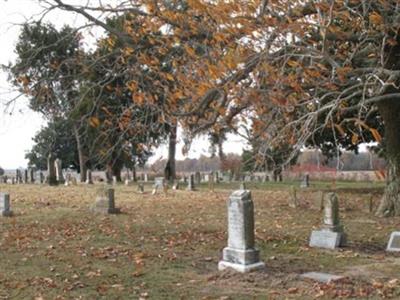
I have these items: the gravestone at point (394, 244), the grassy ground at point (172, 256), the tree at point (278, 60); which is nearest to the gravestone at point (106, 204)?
the grassy ground at point (172, 256)

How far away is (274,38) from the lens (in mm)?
10141

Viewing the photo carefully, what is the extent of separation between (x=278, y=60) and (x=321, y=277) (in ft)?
13.6

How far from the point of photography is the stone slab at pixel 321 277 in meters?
8.19

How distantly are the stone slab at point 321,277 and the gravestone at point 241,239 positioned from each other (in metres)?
0.91

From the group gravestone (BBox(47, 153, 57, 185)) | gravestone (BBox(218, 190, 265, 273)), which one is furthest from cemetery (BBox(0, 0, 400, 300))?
gravestone (BBox(47, 153, 57, 185))

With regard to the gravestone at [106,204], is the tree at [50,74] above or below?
above

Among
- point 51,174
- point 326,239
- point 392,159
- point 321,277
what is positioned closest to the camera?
point 321,277

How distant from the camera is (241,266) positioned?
908 cm

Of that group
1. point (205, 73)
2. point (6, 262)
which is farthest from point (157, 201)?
point (6, 262)

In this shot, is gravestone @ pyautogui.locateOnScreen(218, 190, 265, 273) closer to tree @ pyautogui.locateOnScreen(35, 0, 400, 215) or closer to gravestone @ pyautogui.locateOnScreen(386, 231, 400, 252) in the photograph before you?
tree @ pyautogui.locateOnScreen(35, 0, 400, 215)

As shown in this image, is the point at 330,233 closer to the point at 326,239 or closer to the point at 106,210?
the point at 326,239

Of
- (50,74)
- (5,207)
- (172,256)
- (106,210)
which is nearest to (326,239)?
(172,256)

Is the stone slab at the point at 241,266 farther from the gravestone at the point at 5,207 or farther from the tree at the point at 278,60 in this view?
the gravestone at the point at 5,207

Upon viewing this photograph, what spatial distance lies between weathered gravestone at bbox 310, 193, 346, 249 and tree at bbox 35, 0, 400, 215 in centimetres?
157
